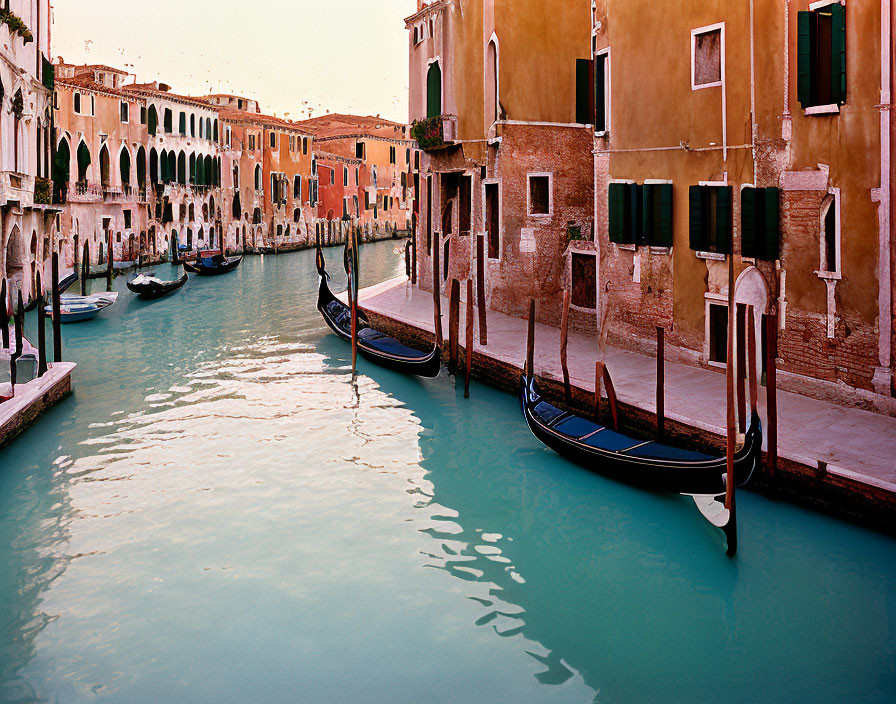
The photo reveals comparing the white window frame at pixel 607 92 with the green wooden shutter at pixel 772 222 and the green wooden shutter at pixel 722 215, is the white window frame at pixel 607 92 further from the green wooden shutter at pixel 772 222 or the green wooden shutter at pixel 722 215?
the green wooden shutter at pixel 772 222

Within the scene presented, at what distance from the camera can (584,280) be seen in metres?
13.4

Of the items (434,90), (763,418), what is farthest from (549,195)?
(763,418)

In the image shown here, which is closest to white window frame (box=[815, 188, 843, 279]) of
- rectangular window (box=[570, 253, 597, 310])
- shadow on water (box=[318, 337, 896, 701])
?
shadow on water (box=[318, 337, 896, 701])

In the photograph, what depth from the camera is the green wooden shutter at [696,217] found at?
994 centimetres

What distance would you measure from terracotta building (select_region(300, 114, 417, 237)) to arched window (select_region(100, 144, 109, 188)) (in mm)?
16315

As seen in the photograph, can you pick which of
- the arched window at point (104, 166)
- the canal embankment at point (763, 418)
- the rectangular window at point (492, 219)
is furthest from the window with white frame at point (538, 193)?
the arched window at point (104, 166)

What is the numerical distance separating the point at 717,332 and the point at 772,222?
1.48 metres

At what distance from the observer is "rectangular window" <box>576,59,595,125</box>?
1440 cm

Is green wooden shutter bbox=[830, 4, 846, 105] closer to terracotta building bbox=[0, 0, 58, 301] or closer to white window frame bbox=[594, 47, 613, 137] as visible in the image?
white window frame bbox=[594, 47, 613, 137]

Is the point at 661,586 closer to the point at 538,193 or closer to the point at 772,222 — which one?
the point at 772,222

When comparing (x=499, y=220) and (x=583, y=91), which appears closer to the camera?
(x=583, y=91)

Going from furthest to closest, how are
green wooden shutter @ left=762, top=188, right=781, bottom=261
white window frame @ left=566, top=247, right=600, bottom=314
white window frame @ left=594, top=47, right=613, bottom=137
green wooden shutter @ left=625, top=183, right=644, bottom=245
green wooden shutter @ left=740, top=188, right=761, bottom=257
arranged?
white window frame @ left=566, top=247, right=600, bottom=314 < white window frame @ left=594, top=47, right=613, bottom=137 < green wooden shutter @ left=625, top=183, right=644, bottom=245 < green wooden shutter @ left=740, top=188, right=761, bottom=257 < green wooden shutter @ left=762, top=188, right=781, bottom=261

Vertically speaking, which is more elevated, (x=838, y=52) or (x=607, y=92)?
(x=607, y=92)

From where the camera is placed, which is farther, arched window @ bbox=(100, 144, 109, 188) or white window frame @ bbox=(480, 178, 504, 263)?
arched window @ bbox=(100, 144, 109, 188)
